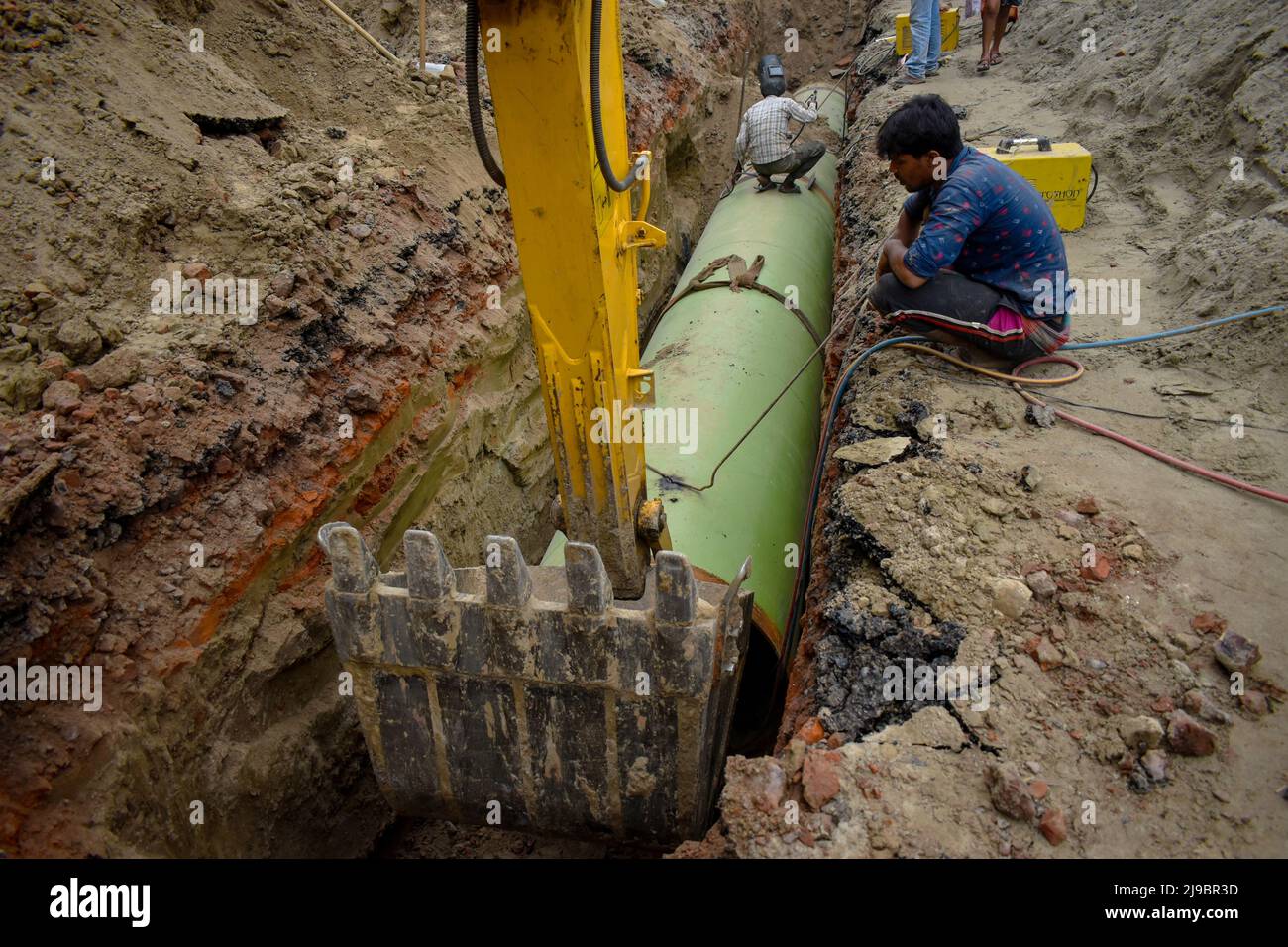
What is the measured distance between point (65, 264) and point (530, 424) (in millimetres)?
2537

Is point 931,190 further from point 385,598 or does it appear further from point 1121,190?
point 385,598

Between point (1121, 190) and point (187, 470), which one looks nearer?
point (187, 470)

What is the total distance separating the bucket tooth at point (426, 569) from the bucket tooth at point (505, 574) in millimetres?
167

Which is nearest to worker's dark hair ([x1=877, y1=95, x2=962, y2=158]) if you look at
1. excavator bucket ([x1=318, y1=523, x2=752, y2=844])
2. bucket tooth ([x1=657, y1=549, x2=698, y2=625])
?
excavator bucket ([x1=318, y1=523, x2=752, y2=844])

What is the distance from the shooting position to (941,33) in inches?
367

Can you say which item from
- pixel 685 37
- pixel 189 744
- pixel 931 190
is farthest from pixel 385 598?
pixel 685 37

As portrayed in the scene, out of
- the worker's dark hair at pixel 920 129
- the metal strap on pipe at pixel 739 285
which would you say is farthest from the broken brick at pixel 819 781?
the metal strap on pipe at pixel 739 285

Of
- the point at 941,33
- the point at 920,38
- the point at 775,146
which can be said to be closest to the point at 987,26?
the point at 920,38

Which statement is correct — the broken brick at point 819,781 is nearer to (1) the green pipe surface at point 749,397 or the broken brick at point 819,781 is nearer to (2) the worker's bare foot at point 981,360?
(1) the green pipe surface at point 749,397

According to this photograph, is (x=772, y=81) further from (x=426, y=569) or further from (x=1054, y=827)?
(x=1054, y=827)

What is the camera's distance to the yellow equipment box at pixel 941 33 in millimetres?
8992

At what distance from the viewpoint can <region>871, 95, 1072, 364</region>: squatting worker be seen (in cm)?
376
